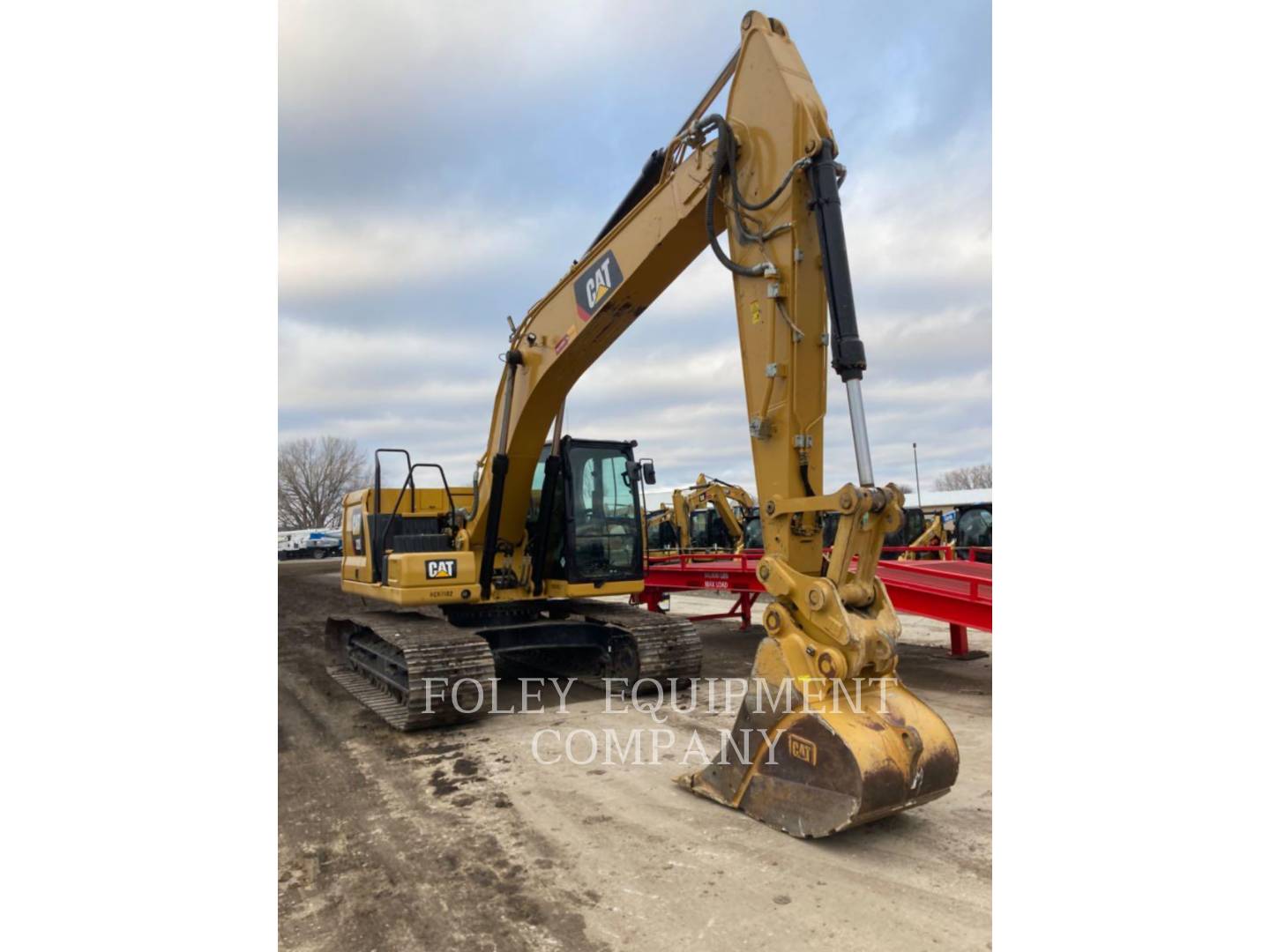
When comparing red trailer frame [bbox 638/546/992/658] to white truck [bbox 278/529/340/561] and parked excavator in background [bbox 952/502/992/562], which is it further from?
white truck [bbox 278/529/340/561]

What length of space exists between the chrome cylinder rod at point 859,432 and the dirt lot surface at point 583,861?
1905mm

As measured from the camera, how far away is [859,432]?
4570 millimetres

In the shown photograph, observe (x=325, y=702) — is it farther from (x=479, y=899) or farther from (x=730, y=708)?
(x=479, y=899)

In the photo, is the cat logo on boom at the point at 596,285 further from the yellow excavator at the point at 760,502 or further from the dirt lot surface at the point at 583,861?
the dirt lot surface at the point at 583,861

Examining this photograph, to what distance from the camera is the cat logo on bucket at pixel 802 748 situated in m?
4.24

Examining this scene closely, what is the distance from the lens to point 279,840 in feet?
15.2

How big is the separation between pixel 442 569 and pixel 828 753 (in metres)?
4.65

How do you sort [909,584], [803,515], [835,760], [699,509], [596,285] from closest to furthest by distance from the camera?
[835,760] < [803,515] < [596,285] < [909,584] < [699,509]

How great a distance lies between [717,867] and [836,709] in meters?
0.98

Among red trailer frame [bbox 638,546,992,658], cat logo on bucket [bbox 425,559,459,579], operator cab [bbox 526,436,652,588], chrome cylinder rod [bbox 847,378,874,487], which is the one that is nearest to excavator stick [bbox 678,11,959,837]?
chrome cylinder rod [bbox 847,378,874,487]

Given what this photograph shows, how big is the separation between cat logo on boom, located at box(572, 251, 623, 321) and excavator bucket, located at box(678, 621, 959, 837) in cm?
313

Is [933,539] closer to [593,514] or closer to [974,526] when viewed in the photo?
[974,526]

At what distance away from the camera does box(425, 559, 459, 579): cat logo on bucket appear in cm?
777

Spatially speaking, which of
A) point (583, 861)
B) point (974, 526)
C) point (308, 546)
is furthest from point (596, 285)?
point (308, 546)
